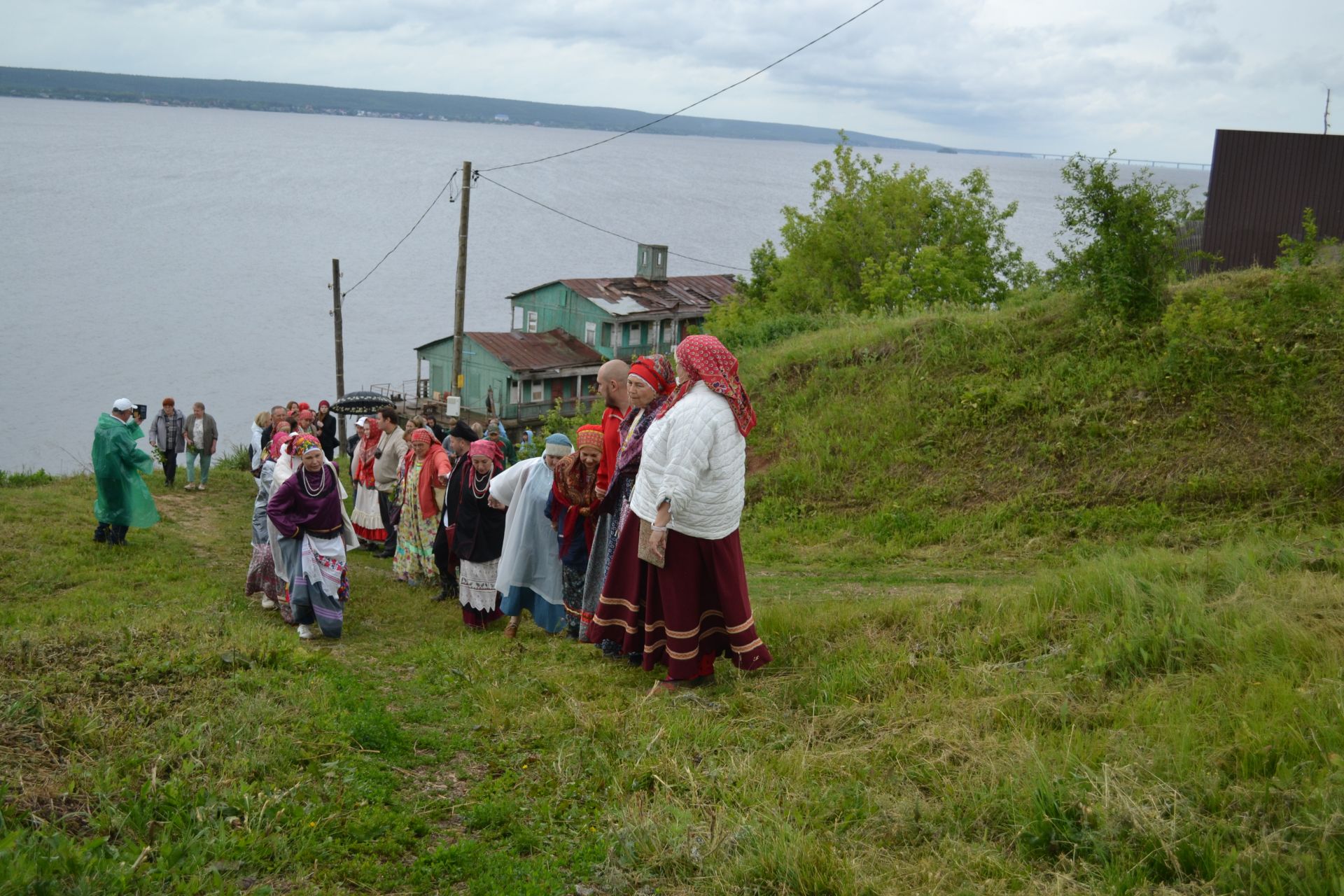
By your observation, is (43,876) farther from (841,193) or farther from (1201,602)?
(841,193)

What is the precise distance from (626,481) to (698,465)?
1.30 metres

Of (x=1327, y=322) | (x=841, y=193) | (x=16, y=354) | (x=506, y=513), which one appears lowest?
(x=16, y=354)

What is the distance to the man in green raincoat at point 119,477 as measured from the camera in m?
11.4

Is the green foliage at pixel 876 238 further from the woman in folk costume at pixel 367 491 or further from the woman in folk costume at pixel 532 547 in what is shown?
the woman in folk costume at pixel 532 547

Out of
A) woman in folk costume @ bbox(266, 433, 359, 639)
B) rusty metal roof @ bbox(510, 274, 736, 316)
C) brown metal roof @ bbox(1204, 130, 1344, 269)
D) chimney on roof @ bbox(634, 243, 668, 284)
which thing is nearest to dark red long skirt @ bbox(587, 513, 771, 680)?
woman in folk costume @ bbox(266, 433, 359, 639)

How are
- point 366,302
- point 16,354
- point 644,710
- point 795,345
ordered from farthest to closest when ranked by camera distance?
Result: point 366,302
point 16,354
point 795,345
point 644,710

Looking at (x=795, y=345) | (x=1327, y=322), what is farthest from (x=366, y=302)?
(x=1327, y=322)

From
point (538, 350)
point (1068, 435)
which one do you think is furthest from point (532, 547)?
point (538, 350)

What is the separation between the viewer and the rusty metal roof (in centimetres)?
4631

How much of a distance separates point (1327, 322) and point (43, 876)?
45.6 feet

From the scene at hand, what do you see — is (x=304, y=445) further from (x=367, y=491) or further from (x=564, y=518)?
(x=367, y=491)

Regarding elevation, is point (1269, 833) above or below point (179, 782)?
above

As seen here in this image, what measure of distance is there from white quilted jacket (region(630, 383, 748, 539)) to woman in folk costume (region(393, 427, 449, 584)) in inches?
178

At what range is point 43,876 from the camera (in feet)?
11.6
